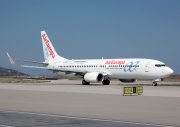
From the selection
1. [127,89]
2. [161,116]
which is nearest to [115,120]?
[161,116]

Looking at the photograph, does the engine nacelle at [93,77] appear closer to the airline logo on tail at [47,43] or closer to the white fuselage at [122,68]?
the white fuselage at [122,68]

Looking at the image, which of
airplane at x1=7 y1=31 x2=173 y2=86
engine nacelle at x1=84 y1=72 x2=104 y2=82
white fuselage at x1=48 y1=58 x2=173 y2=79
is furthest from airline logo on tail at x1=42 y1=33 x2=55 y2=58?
engine nacelle at x1=84 y1=72 x2=104 y2=82

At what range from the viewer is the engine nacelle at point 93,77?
5078 centimetres

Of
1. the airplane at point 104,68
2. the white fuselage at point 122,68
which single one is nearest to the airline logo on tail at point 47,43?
the airplane at point 104,68

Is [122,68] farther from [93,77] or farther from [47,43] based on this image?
[47,43]

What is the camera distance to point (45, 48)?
62969 millimetres

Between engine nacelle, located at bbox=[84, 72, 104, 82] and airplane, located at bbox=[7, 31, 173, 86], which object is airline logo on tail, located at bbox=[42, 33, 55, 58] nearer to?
airplane, located at bbox=[7, 31, 173, 86]

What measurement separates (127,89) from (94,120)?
14.8 metres

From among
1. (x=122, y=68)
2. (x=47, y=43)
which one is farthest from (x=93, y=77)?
(x=47, y=43)

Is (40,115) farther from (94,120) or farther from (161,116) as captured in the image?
(161,116)

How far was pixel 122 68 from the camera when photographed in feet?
164

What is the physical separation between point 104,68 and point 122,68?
357 cm

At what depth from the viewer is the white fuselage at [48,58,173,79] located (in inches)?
1864

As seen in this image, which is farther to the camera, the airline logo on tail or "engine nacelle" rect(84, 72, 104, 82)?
the airline logo on tail
